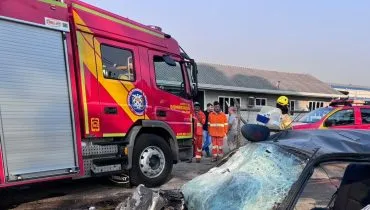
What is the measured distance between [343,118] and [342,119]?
0.04 meters

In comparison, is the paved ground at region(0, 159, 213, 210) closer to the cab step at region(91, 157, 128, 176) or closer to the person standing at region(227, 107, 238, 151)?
the cab step at region(91, 157, 128, 176)

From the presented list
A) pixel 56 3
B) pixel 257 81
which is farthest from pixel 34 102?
pixel 257 81

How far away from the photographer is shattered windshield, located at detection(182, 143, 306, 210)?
2.59 meters

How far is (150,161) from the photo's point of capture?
7.68m

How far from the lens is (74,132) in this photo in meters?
6.32

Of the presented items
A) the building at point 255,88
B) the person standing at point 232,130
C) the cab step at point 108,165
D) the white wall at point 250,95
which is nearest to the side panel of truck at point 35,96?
the cab step at point 108,165

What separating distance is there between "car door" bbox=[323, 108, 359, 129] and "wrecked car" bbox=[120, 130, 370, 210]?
832cm

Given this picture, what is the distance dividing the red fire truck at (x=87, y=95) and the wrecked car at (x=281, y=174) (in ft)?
11.0

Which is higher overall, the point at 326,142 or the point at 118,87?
the point at 118,87

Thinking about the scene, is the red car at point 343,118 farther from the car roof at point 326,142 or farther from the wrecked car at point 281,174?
the wrecked car at point 281,174

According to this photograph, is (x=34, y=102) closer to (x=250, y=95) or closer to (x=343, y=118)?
(x=343, y=118)

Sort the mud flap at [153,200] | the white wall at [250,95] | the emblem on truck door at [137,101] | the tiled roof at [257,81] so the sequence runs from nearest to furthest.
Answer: the mud flap at [153,200] < the emblem on truck door at [137,101] < the white wall at [250,95] < the tiled roof at [257,81]

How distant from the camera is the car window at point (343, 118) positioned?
11127 mm

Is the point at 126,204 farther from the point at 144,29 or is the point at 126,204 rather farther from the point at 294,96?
the point at 294,96
